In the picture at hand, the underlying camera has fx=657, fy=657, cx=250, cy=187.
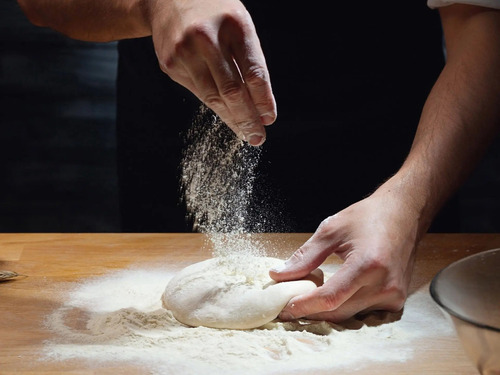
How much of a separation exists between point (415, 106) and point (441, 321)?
825mm

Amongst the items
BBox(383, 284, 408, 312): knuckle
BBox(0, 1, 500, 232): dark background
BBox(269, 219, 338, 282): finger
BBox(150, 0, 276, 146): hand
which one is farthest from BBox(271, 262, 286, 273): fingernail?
BBox(0, 1, 500, 232): dark background

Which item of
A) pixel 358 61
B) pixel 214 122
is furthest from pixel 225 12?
pixel 358 61

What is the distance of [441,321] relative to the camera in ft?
4.29

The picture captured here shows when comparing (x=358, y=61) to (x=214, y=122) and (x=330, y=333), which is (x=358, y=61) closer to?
(x=214, y=122)

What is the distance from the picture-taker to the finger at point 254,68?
112 cm

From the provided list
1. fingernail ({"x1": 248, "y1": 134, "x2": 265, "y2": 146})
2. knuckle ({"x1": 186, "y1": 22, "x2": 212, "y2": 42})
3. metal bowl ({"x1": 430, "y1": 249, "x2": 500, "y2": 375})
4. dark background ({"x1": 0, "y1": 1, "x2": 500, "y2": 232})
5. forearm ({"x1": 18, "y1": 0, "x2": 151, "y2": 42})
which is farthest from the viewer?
dark background ({"x1": 0, "y1": 1, "x2": 500, "y2": 232})

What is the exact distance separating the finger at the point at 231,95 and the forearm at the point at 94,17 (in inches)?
12.2

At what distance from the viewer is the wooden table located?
1.13 meters

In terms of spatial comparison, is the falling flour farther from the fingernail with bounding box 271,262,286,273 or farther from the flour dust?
the fingernail with bounding box 271,262,286,273

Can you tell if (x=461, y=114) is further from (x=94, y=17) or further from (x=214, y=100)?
(x=94, y=17)

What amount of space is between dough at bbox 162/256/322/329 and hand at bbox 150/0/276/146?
1.10 feet

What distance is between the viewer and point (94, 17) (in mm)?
1620

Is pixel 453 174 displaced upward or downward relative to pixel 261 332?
upward

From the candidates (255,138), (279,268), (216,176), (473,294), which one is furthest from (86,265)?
(473,294)
